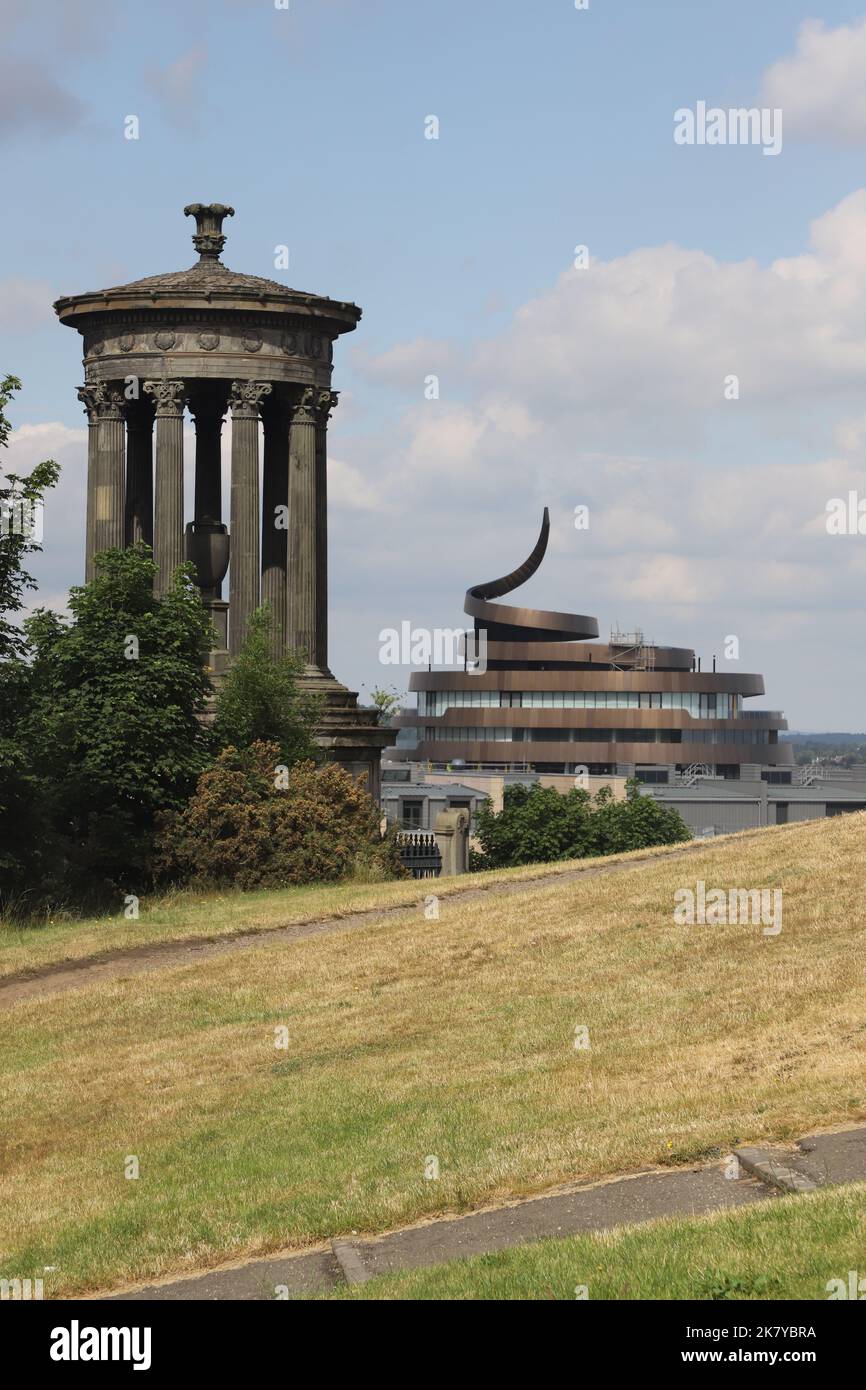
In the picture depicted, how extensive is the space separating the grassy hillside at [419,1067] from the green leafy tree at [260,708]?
56.0 feet

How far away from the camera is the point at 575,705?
187875 mm

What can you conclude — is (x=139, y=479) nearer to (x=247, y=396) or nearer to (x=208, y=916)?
(x=247, y=396)

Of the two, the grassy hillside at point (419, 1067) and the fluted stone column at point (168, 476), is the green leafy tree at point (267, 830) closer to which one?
the fluted stone column at point (168, 476)

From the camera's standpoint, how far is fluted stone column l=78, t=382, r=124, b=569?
5969cm

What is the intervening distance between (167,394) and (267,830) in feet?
58.7

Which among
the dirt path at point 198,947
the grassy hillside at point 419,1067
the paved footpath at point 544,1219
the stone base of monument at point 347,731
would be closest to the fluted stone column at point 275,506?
the stone base of monument at point 347,731

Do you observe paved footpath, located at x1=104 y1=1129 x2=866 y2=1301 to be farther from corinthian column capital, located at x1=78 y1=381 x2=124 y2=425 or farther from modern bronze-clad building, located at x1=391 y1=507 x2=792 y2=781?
modern bronze-clad building, located at x1=391 y1=507 x2=792 y2=781

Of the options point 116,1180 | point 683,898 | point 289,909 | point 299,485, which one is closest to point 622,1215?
point 116,1180

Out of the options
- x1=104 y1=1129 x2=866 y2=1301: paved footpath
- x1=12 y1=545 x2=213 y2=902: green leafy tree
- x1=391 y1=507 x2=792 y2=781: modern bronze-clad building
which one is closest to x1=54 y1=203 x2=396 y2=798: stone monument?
x1=12 y1=545 x2=213 y2=902: green leafy tree

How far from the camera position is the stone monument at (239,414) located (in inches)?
2282

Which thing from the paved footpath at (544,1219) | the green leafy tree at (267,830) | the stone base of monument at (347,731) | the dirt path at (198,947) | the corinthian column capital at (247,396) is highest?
the corinthian column capital at (247,396)

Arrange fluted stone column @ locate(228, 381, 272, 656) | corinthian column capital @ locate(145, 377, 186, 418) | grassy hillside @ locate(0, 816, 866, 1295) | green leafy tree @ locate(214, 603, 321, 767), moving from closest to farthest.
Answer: grassy hillside @ locate(0, 816, 866, 1295)
green leafy tree @ locate(214, 603, 321, 767)
fluted stone column @ locate(228, 381, 272, 656)
corinthian column capital @ locate(145, 377, 186, 418)

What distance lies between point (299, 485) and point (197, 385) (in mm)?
4614
